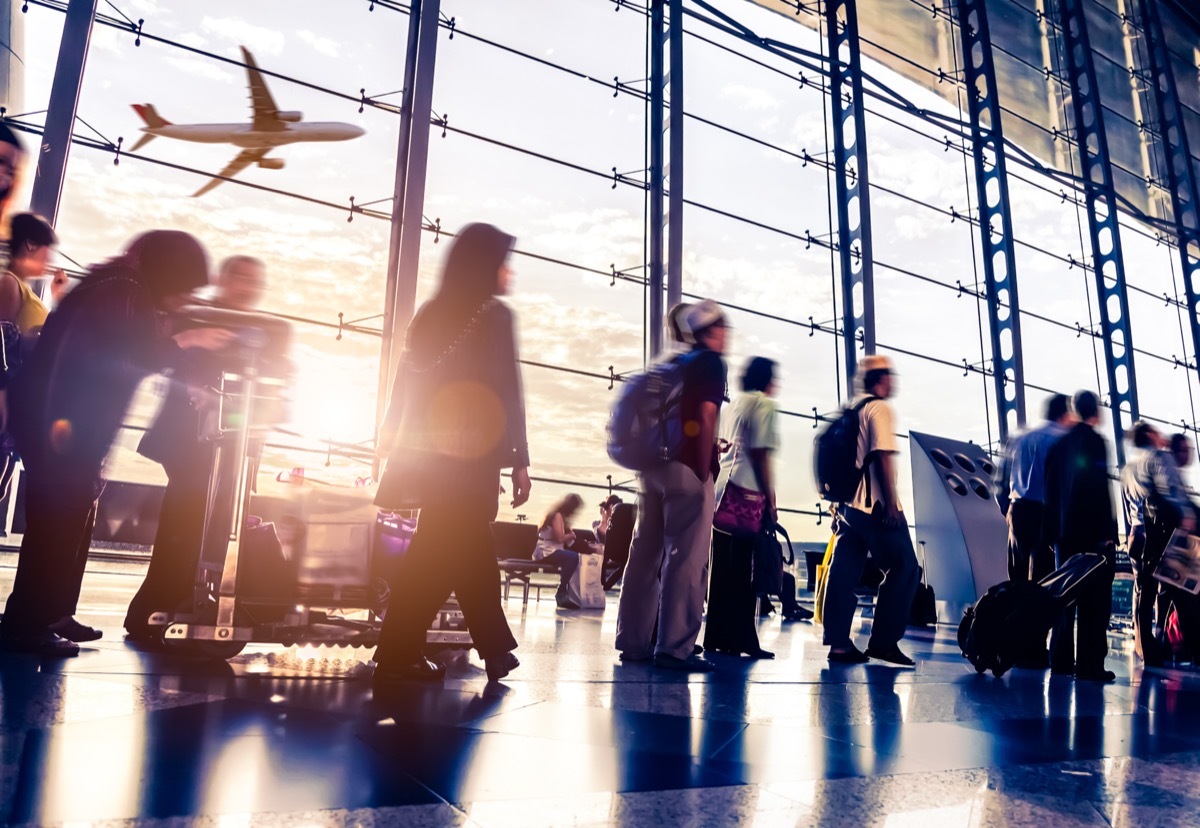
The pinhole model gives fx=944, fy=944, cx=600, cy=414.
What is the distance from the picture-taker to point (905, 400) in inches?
420

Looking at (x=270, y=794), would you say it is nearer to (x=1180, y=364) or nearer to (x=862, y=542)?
(x=862, y=542)

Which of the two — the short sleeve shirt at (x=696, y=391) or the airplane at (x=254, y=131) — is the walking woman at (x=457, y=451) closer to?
the short sleeve shirt at (x=696, y=391)

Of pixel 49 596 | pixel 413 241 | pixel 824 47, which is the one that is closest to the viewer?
pixel 49 596

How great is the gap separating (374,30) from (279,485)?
6.21m

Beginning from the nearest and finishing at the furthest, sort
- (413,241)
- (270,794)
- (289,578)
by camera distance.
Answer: (270,794) < (289,578) < (413,241)

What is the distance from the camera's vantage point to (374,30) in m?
8.09

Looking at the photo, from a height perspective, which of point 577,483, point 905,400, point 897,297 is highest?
point 897,297

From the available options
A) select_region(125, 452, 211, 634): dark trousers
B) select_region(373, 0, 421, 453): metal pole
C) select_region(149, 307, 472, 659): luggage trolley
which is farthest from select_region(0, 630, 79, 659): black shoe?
select_region(373, 0, 421, 453): metal pole

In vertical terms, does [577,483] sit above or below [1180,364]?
below

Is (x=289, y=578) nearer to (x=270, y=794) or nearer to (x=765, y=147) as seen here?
(x=270, y=794)

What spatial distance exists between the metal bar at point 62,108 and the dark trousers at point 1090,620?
6525 millimetres

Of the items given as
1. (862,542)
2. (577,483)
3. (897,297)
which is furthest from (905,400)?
(862,542)

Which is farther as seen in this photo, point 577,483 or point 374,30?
point 577,483

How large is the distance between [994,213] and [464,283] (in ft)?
36.8
